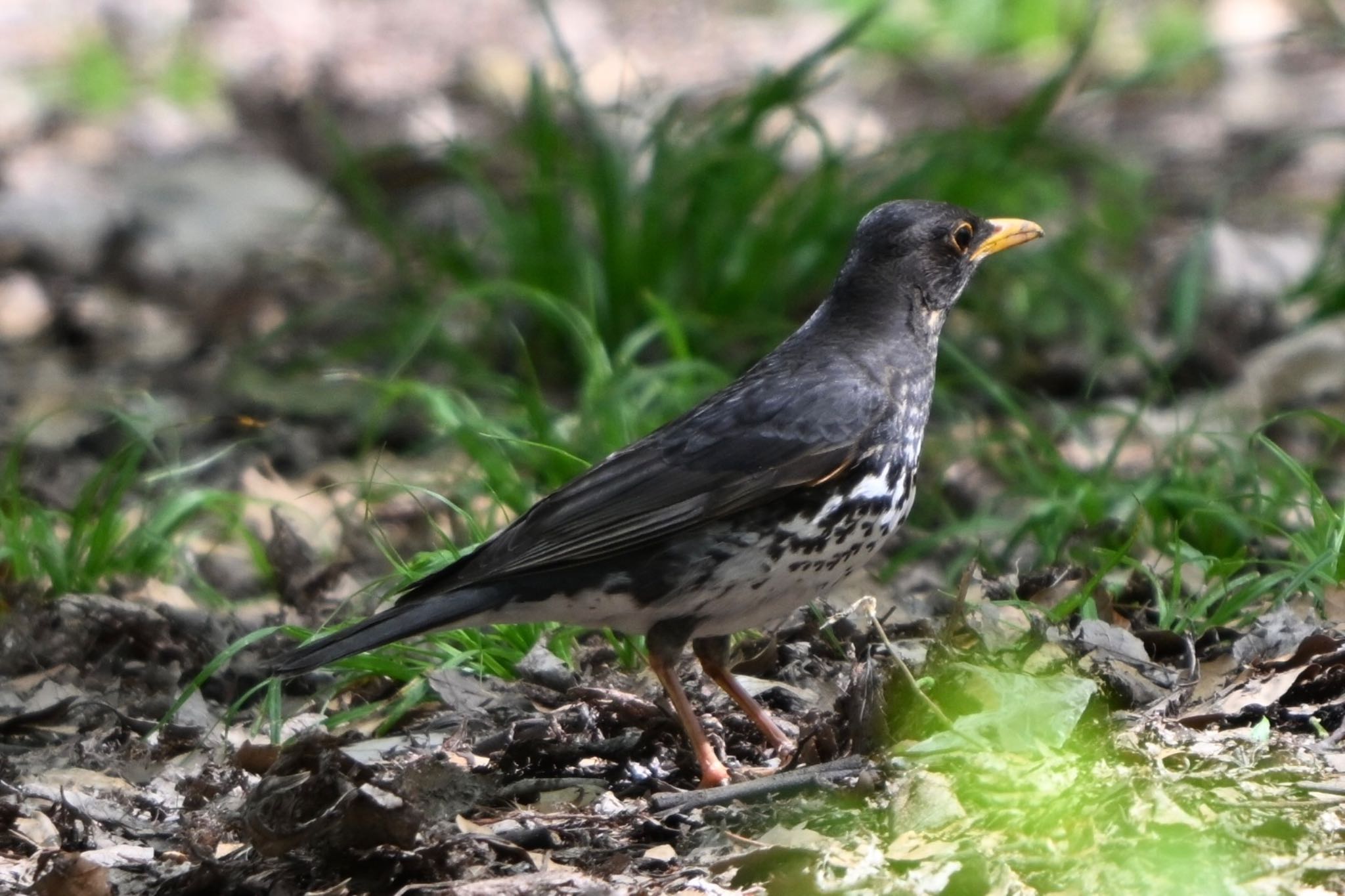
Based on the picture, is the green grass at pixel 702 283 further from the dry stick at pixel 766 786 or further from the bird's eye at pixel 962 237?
the dry stick at pixel 766 786

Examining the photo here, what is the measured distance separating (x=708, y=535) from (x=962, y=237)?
140cm

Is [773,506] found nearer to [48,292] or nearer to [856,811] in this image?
[856,811]

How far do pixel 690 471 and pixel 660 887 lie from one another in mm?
1292

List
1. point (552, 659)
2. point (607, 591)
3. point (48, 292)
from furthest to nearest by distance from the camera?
1. point (48, 292)
2. point (552, 659)
3. point (607, 591)

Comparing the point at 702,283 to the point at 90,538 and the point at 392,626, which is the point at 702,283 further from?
the point at 392,626

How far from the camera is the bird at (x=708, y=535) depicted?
4.70 meters

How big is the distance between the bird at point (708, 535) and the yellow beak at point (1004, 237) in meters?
0.69

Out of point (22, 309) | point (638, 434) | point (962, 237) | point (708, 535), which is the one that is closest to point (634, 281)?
point (638, 434)

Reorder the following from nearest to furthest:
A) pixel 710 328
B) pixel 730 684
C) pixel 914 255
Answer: pixel 730 684 < pixel 914 255 < pixel 710 328

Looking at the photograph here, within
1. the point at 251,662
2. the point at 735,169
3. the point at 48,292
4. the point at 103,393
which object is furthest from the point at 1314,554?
the point at 48,292

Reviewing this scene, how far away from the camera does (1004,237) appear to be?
221 inches

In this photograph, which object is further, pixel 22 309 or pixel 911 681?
pixel 22 309

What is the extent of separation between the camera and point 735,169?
317 inches

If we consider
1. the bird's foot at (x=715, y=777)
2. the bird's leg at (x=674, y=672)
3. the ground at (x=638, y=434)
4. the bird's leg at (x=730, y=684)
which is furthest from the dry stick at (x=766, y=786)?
the bird's leg at (x=730, y=684)
